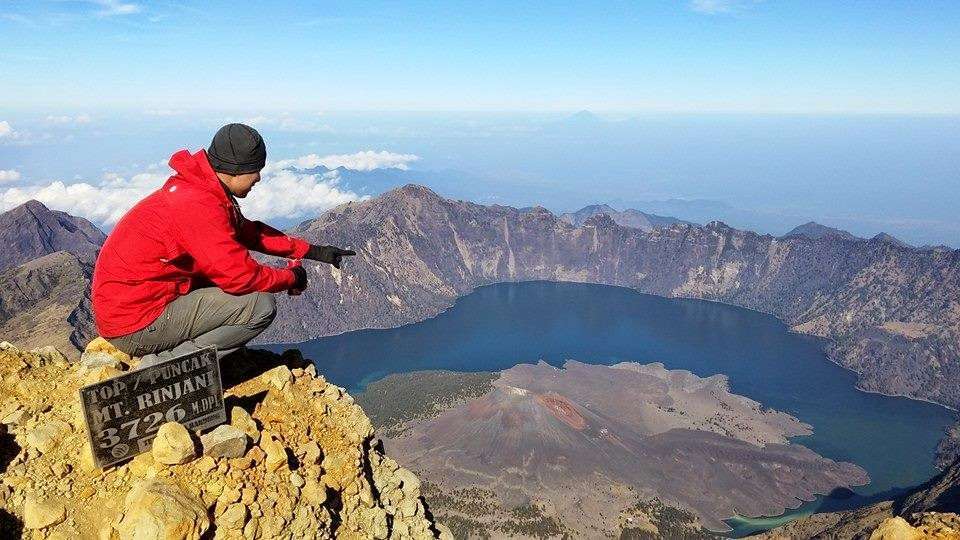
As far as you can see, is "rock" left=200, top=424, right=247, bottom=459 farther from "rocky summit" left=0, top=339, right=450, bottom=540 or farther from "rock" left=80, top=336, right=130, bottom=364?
"rock" left=80, top=336, right=130, bottom=364

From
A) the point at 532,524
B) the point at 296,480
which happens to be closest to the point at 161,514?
the point at 296,480

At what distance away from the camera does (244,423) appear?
866 centimetres

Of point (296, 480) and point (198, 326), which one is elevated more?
point (198, 326)

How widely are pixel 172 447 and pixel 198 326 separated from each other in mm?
1791

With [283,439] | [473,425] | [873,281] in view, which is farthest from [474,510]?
[873,281]

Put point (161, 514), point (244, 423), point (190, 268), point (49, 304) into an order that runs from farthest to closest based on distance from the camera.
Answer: point (49, 304)
point (244, 423)
point (190, 268)
point (161, 514)

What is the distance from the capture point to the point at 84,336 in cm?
12338

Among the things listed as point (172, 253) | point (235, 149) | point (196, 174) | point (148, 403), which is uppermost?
point (235, 149)

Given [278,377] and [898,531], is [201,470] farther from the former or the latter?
[898,531]

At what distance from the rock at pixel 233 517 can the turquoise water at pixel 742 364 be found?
3842 inches

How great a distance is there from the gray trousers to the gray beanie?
74.6 inches

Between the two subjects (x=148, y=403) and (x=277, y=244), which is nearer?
(x=148, y=403)

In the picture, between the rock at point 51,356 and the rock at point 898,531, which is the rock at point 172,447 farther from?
the rock at point 898,531

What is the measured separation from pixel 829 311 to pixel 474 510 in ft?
558
